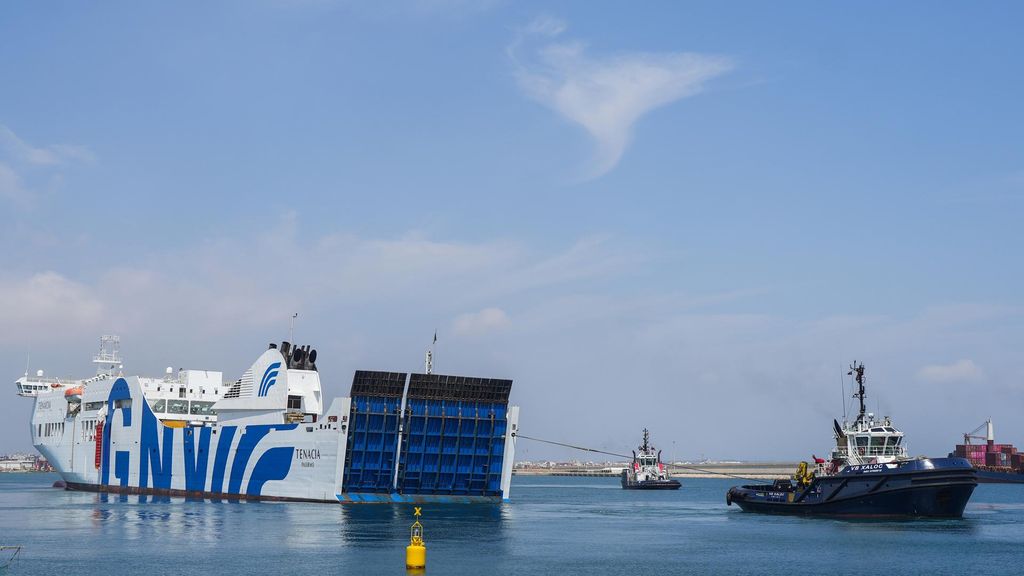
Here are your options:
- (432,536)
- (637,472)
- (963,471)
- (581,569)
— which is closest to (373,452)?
(432,536)

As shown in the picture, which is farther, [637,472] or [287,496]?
[637,472]

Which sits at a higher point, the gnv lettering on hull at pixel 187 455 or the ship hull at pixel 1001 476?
the ship hull at pixel 1001 476

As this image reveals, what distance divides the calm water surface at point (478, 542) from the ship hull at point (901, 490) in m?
1.44

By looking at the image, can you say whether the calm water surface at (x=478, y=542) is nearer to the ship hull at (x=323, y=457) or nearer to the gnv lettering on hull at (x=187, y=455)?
the ship hull at (x=323, y=457)

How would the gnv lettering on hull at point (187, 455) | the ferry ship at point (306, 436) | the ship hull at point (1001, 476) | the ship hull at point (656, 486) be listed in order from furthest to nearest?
the ship hull at point (1001, 476) → the ship hull at point (656, 486) → the gnv lettering on hull at point (187, 455) → the ferry ship at point (306, 436)

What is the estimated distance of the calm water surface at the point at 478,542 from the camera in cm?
4466

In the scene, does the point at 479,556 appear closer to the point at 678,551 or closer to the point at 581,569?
the point at 581,569

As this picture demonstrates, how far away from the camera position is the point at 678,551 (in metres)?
52.4

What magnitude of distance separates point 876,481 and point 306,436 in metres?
38.3

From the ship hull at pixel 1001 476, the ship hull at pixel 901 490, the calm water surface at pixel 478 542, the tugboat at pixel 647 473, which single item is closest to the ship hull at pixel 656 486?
the tugboat at pixel 647 473

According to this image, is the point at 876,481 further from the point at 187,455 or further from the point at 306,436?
the point at 187,455

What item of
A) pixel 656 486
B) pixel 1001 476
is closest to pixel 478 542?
pixel 656 486

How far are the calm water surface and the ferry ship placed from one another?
2.04 m

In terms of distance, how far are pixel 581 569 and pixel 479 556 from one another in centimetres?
558
